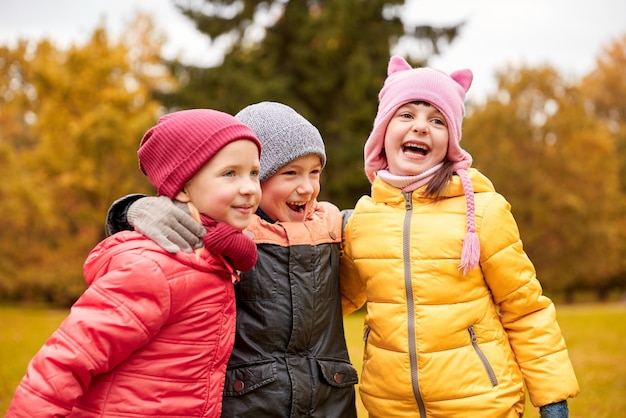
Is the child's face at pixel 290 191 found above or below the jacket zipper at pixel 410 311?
above

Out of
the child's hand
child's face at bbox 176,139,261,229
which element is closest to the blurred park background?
the child's hand

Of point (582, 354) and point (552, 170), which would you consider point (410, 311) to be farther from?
point (552, 170)

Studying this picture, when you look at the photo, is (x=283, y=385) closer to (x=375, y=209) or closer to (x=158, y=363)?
(x=158, y=363)

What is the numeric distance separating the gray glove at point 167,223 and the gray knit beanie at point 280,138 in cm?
51

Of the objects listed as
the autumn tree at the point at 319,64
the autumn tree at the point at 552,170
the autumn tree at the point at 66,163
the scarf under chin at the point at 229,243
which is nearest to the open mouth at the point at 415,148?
the scarf under chin at the point at 229,243

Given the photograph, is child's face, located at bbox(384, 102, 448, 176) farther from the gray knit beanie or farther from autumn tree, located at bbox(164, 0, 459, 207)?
autumn tree, located at bbox(164, 0, 459, 207)

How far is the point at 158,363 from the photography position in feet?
7.19

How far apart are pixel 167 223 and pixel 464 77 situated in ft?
5.32

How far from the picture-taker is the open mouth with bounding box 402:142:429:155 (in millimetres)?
2822

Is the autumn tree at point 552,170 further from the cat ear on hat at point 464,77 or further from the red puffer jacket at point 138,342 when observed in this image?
the red puffer jacket at point 138,342

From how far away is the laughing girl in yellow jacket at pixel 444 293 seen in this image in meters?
2.59

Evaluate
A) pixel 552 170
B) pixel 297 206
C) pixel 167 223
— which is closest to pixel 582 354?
pixel 297 206

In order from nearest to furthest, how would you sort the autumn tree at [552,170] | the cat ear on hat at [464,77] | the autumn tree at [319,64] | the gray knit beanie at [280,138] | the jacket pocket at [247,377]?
the jacket pocket at [247,377] < the gray knit beanie at [280,138] < the cat ear on hat at [464,77] < the autumn tree at [319,64] < the autumn tree at [552,170]

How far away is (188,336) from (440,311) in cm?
104
